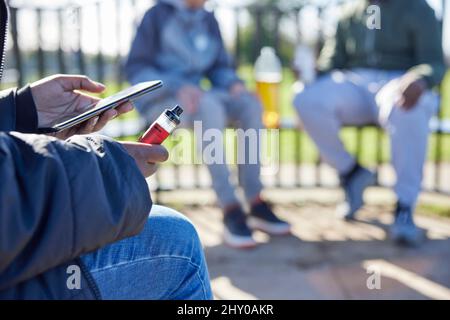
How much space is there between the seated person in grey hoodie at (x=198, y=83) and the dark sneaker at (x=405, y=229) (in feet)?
2.06

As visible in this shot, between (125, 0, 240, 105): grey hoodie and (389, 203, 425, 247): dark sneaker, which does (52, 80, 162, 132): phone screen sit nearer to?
(125, 0, 240, 105): grey hoodie

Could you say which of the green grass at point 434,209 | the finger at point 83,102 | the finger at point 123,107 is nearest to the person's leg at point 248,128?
the green grass at point 434,209

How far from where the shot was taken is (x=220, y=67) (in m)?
4.04

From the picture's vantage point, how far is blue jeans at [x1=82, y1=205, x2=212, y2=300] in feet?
4.40

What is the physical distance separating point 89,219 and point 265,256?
7.43ft

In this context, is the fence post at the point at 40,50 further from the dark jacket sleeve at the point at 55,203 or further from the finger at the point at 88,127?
the dark jacket sleeve at the point at 55,203

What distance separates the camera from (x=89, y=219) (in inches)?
44.8

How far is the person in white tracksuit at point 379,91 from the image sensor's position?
3457mm

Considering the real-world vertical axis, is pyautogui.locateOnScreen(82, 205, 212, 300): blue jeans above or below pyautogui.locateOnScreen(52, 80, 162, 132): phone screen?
below

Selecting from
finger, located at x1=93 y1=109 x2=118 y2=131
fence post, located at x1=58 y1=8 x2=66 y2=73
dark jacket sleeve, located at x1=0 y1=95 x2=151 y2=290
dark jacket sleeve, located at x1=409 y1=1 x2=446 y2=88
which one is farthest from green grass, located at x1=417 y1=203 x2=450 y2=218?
dark jacket sleeve, located at x1=0 y1=95 x2=151 y2=290

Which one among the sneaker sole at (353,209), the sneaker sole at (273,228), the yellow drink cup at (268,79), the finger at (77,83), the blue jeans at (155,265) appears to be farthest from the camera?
the yellow drink cup at (268,79)
